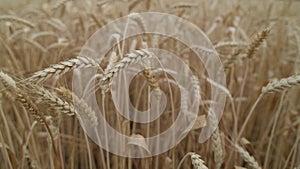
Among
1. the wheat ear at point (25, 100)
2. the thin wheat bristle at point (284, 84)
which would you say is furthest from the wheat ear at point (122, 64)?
the thin wheat bristle at point (284, 84)

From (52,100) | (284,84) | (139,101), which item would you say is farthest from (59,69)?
(139,101)

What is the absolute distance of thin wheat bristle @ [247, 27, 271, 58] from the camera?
0.69 m

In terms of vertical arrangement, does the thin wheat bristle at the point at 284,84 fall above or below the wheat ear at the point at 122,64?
below

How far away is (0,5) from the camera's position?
1.92 meters

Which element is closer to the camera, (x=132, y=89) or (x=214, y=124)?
(x=214, y=124)

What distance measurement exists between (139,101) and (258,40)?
438 millimetres

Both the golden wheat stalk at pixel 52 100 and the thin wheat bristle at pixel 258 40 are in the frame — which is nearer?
the golden wheat stalk at pixel 52 100

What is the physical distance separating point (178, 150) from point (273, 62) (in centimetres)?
65

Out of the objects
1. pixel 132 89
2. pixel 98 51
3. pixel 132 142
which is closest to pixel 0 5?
pixel 98 51

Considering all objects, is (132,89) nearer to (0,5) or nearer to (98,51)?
(98,51)

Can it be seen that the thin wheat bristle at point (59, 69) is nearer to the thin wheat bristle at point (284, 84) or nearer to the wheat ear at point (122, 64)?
the wheat ear at point (122, 64)

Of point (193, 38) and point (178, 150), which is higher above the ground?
point (193, 38)

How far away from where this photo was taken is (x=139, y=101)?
39.8 inches

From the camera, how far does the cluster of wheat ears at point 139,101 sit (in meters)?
0.55
